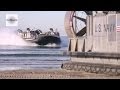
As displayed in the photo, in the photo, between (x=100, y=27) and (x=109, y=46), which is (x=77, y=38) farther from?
(x=109, y=46)

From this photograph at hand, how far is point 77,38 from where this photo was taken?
23.0 metres
